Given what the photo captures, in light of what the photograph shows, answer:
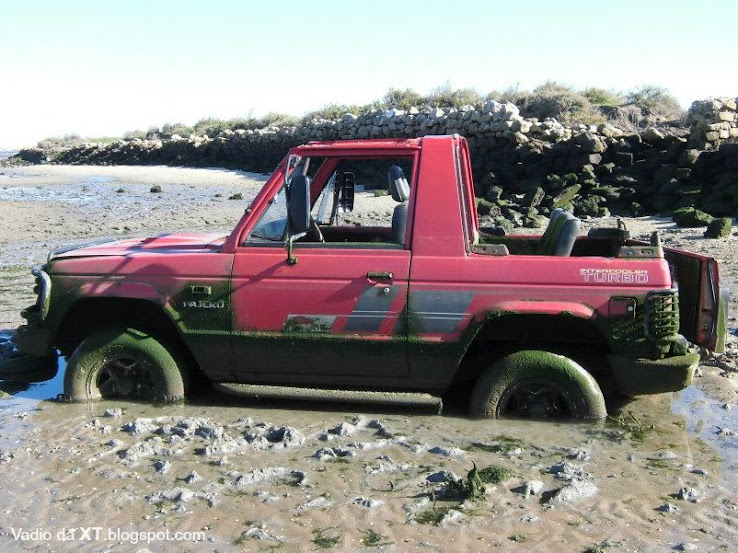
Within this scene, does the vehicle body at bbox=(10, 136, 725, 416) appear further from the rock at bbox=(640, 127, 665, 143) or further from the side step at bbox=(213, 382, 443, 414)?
the rock at bbox=(640, 127, 665, 143)

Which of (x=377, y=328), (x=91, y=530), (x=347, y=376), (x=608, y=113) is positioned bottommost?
(x=91, y=530)

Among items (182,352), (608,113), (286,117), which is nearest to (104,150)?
(286,117)

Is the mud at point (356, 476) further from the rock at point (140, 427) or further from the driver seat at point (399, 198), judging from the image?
the driver seat at point (399, 198)

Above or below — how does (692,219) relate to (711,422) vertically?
above

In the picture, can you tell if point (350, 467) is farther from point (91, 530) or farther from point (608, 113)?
point (608, 113)

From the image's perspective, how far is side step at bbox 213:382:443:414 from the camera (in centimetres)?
544

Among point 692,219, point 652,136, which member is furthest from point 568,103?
point 692,219

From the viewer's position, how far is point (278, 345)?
5465 mm

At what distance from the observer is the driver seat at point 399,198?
5.40 m

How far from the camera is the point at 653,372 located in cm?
518

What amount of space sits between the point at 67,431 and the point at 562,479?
318cm

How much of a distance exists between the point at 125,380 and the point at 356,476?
2095 mm

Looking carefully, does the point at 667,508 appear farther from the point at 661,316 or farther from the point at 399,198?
the point at 399,198

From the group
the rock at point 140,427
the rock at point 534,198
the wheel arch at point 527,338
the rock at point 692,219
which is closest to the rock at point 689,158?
the rock at point 534,198
